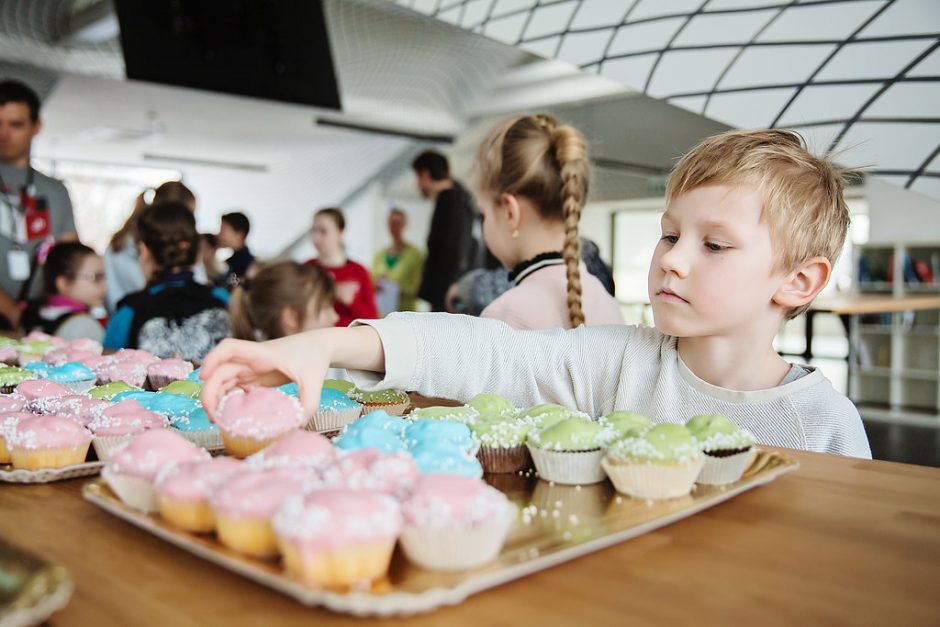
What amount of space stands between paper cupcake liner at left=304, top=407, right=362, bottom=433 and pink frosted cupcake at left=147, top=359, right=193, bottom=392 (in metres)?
0.54

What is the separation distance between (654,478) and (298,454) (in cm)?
34

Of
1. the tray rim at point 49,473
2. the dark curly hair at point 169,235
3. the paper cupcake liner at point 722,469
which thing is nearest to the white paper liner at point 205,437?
the tray rim at point 49,473

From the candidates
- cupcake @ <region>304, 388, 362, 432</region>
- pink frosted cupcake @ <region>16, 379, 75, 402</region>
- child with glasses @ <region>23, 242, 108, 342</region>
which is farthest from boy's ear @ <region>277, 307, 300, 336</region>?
cupcake @ <region>304, 388, 362, 432</region>

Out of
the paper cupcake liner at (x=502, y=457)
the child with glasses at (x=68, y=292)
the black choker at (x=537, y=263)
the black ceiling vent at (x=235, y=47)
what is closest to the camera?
the paper cupcake liner at (x=502, y=457)

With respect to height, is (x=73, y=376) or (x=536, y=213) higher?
(x=536, y=213)

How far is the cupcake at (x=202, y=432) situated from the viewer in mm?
938

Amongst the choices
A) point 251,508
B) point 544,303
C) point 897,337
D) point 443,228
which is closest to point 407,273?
point 443,228

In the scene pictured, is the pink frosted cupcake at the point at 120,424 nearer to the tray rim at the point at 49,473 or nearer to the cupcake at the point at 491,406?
the tray rim at the point at 49,473

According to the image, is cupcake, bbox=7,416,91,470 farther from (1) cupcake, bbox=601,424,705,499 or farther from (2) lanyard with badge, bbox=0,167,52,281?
(2) lanyard with badge, bbox=0,167,52,281

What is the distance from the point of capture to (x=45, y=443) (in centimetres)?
82

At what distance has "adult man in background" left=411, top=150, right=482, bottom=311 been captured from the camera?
4551mm

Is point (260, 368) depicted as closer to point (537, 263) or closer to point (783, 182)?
point (783, 182)

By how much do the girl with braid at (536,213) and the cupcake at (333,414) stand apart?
787 mm

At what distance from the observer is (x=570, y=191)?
1826 millimetres
